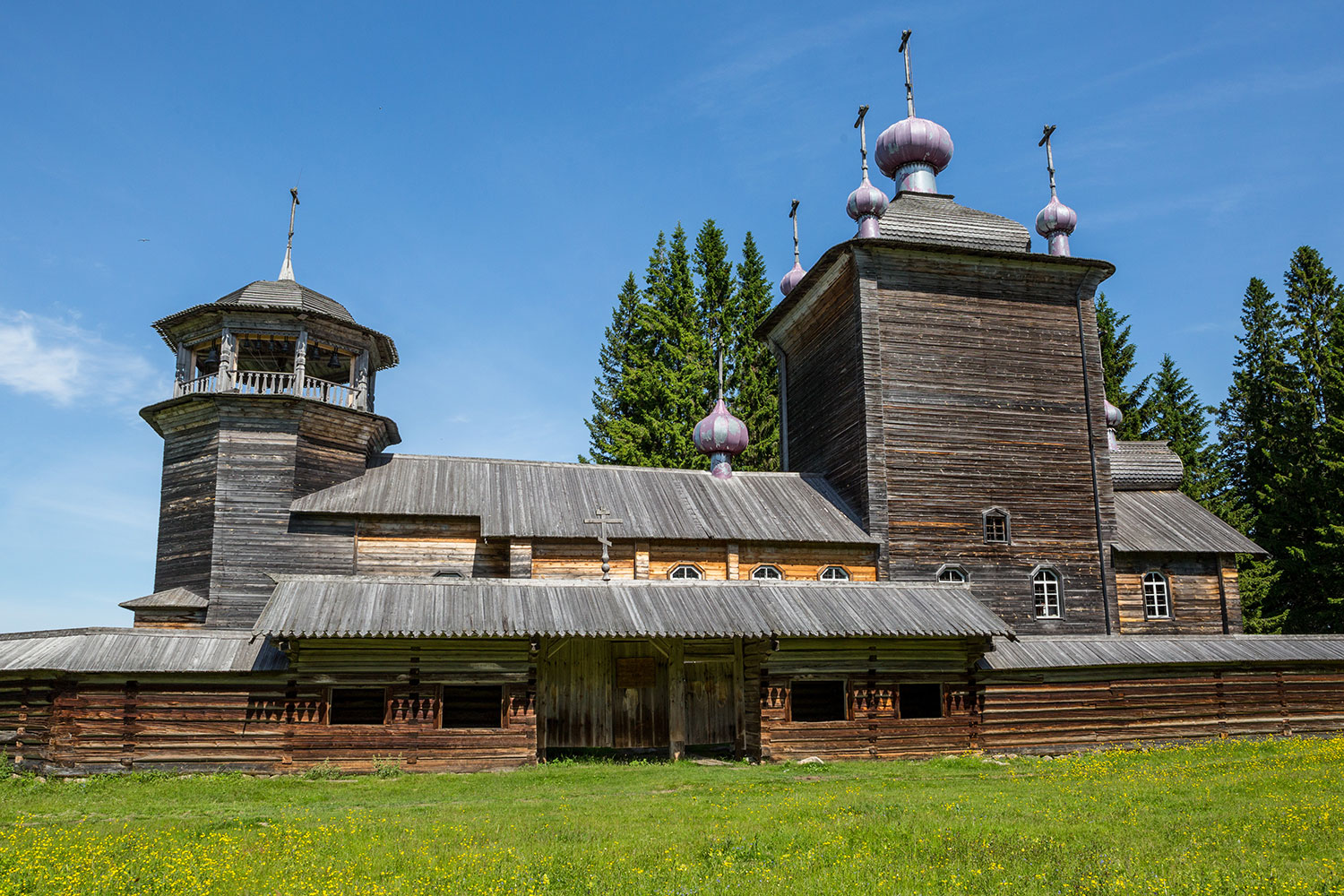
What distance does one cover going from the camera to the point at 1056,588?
80.4 ft

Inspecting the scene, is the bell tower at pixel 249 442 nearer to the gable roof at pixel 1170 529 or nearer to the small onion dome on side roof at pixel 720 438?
the small onion dome on side roof at pixel 720 438

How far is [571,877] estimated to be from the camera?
8984 millimetres

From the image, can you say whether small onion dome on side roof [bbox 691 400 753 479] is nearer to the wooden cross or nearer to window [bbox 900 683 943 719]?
the wooden cross

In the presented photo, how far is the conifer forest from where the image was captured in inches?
1358

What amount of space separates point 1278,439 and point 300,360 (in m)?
34.4

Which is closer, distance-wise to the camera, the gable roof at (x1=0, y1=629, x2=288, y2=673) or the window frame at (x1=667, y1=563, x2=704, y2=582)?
the gable roof at (x1=0, y1=629, x2=288, y2=673)

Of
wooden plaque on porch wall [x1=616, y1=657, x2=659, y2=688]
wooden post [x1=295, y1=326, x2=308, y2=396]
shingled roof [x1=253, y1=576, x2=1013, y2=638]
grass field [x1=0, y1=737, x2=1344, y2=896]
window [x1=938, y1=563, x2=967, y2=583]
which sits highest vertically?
wooden post [x1=295, y1=326, x2=308, y2=396]

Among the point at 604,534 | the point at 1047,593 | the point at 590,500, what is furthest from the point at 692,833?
the point at 1047,593

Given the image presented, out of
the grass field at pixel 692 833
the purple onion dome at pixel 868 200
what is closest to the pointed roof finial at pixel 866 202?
the purple onion dome at pixel 868 200

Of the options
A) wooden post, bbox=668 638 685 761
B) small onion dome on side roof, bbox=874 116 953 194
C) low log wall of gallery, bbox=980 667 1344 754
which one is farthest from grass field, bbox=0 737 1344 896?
small onion dome on side roof, bbox=874 116 953 194

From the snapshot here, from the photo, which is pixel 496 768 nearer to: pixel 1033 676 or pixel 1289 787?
pixel 1033 676

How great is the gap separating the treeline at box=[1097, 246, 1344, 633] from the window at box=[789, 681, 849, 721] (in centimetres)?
1919

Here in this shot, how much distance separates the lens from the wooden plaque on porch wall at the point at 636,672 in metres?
20.8

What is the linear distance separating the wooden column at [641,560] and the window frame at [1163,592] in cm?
1372
